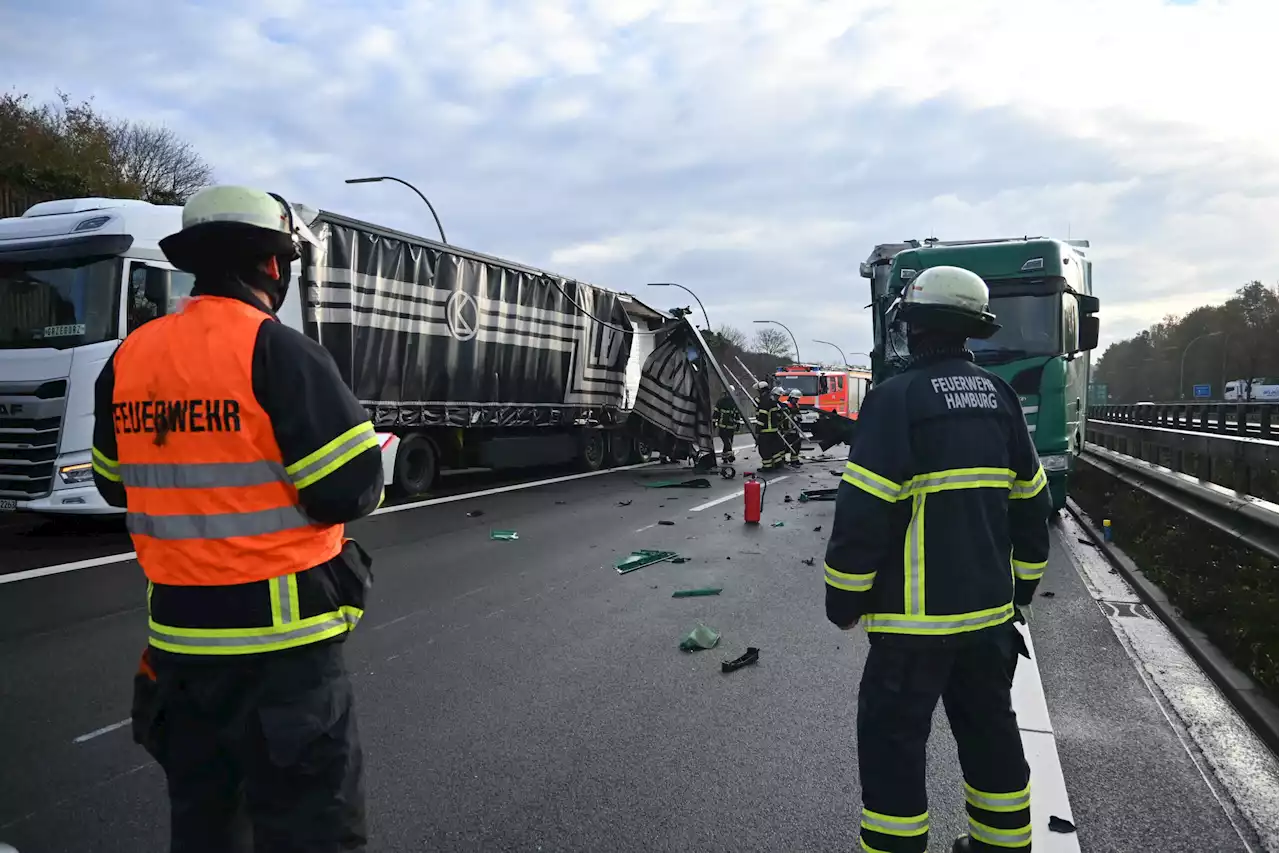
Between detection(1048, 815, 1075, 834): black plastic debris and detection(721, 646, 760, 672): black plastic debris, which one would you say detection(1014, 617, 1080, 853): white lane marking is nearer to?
detection(1048, 815, 1075, 834): black plastic debris

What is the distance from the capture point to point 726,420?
63.4 feet

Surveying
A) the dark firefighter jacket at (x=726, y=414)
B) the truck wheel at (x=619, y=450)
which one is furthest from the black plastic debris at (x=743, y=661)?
the truck wheel at (x=619, y=450)

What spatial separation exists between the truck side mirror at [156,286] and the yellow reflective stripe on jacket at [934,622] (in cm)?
879

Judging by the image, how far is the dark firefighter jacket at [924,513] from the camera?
267 cm

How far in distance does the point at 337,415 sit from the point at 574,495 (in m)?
12.6

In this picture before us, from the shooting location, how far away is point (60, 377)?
879 cm

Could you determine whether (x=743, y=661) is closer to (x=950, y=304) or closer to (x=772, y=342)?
(x=950, y=304)

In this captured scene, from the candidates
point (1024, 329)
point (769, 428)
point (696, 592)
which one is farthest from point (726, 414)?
point (696, 592)

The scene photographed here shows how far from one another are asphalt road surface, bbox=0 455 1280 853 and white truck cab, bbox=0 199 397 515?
1427 millimetres

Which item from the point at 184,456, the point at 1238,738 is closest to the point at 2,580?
the point at 184,456

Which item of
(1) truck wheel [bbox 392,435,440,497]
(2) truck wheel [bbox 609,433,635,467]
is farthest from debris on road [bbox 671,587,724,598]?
(2) truck wheel [bbox 609,433,635,467]

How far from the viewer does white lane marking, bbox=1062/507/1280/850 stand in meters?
3.52

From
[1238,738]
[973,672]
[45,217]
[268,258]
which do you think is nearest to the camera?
[268,258]

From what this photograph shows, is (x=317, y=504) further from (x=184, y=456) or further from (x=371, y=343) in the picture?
(x=371, y=343)
